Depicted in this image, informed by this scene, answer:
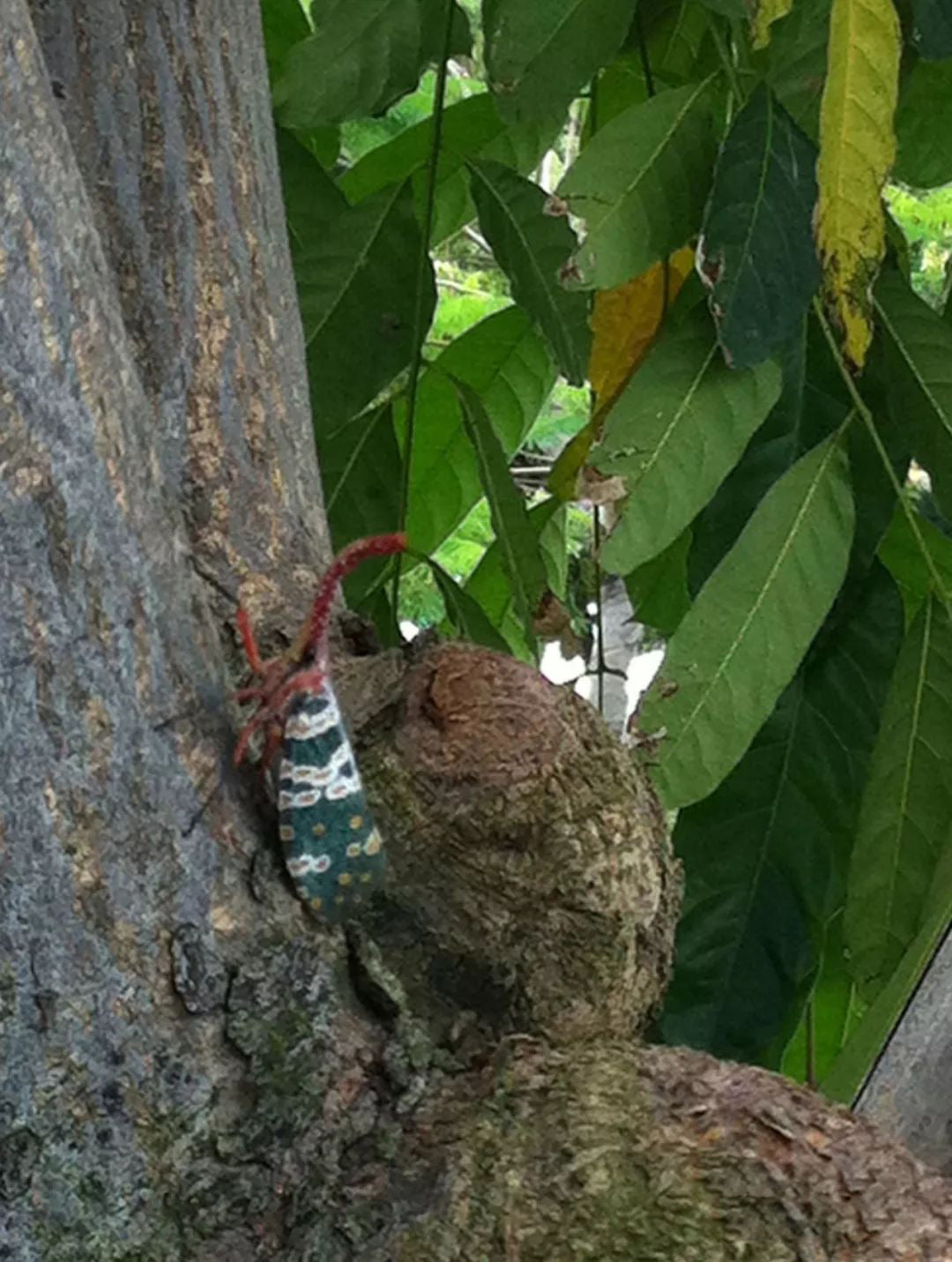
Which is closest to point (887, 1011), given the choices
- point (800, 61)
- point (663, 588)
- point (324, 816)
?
point (324, 816)

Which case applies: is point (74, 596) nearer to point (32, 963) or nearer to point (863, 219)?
point (32, 963)

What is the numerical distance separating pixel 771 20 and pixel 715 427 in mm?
239

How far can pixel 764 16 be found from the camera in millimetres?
891

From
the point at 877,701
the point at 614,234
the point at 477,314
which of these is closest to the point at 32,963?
the point at 614,234

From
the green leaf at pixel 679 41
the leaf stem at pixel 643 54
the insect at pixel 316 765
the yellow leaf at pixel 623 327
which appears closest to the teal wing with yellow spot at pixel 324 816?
the insect at pixel 316 765

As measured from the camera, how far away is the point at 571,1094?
2.16 feet

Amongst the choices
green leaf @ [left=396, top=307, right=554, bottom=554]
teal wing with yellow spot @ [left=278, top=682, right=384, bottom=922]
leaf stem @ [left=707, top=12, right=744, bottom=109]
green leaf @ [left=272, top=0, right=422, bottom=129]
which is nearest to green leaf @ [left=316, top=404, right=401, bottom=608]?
green leaf @ [left=396, top=307, right=554, bottom=554]

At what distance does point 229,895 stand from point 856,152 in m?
0.51

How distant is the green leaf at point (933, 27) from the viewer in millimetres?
892

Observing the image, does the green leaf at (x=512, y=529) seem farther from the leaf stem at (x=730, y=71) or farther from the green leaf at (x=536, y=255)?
the leaf stem at (x=730, y=71)

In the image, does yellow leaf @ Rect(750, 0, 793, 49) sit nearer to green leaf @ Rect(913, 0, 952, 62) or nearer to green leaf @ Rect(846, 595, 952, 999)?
green leaf @ Rect(913, 0, 952, 62)

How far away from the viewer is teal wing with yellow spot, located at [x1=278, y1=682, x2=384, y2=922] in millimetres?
683

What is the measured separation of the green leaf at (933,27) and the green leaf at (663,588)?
45 centimetres

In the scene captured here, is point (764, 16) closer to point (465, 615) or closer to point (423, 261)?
point (423, 261)
